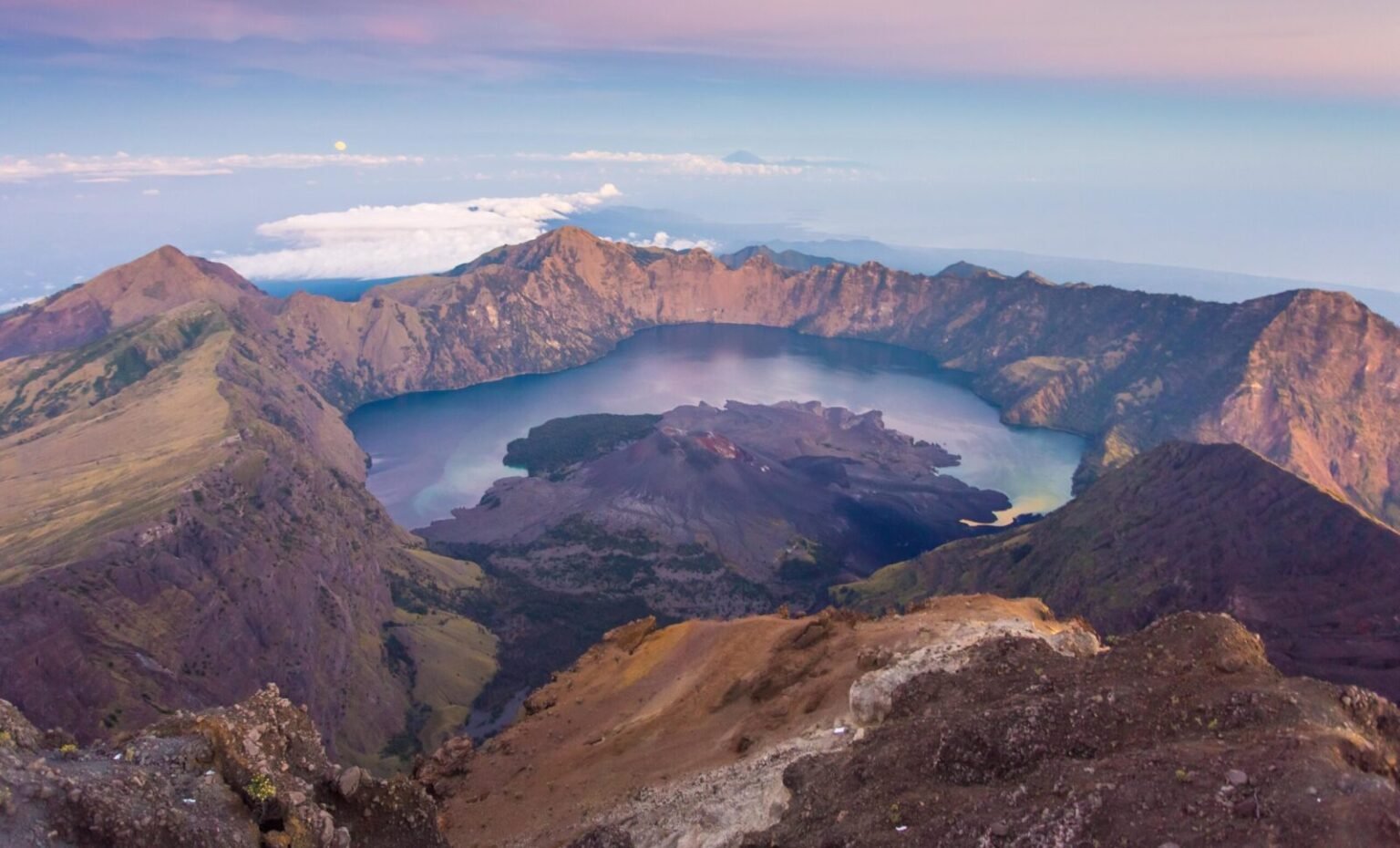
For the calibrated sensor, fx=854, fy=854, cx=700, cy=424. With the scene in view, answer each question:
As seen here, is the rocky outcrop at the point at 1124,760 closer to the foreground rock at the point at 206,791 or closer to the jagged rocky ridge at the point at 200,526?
the foreground rock at the point at 206,791

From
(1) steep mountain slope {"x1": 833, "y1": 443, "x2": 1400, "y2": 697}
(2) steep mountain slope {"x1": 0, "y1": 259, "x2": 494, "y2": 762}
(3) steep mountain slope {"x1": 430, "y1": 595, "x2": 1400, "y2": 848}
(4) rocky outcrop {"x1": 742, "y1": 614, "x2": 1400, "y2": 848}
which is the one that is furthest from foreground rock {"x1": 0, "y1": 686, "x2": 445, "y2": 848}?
(1) steep mountain slope {"x1": 833, "y1": 443, "x2": 1400, "y2": 697}

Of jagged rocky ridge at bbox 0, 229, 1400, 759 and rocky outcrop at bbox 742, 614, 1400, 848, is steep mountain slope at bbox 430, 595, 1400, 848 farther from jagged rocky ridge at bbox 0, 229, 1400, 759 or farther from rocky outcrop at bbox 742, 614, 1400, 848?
jagged rocky ridge at bbox 0, 229, 1400, 759

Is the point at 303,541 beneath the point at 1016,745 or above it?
beneath

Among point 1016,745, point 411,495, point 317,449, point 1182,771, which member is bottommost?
point 411,495

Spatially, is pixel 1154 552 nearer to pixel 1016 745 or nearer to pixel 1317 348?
pixel 1016 745

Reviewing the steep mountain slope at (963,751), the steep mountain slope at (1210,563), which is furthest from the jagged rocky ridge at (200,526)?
the steep mountain slope at (1210,563)

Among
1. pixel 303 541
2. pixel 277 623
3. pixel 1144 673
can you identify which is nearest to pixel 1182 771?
pixel 1144 673
